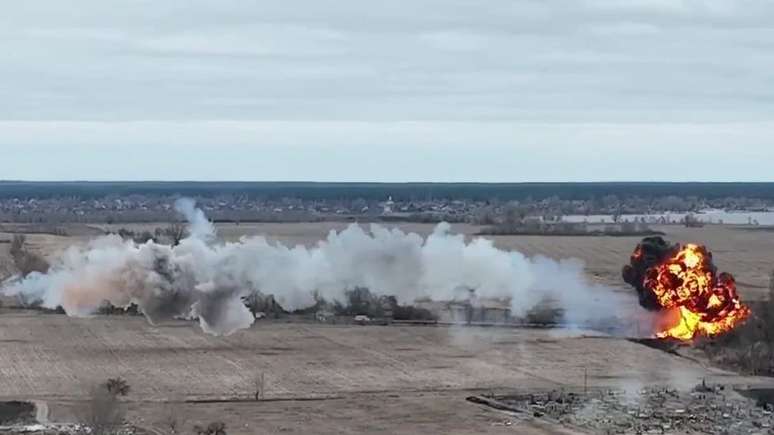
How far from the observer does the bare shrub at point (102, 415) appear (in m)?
72.0

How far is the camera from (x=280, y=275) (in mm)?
111875

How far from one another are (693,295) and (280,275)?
31.7 m

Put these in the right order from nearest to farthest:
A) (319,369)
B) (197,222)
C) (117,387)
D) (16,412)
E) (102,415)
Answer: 1. (102,415)
2. (16,412)
3. (117,387)
4. (319,369)
5. (197,222)

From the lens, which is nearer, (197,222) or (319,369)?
(319,369)

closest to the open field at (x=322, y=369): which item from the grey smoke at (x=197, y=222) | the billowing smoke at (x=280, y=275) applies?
the billowing smoke at (x=280, y=275)

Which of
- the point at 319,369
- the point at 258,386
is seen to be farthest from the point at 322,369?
the point at 258,386

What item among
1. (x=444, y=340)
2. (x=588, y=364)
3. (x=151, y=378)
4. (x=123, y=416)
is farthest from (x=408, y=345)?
(x=123, y=416)

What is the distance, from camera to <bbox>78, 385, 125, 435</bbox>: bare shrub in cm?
7200

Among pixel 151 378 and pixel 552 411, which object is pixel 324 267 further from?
pixel 552 411

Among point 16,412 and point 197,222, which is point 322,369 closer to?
point 197,222

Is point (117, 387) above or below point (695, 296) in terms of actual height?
below

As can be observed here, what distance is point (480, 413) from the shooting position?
3246 inches

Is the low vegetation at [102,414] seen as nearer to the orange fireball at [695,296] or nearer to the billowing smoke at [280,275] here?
the billowing smoke at [280,275]

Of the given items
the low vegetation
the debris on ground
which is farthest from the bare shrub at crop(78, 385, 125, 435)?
the debris on ground
